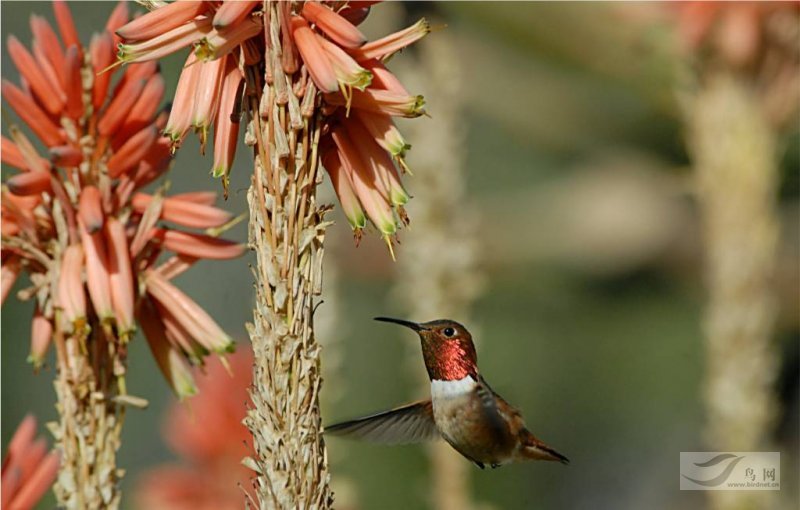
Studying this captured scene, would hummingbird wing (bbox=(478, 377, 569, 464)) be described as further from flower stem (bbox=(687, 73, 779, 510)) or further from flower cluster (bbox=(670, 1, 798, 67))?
flower cluster (bbox=(670, 1, 798, 67))

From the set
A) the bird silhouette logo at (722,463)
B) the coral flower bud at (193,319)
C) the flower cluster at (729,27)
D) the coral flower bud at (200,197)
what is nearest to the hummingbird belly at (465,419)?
the coral flower bud at (193,319)

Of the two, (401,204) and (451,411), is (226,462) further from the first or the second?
(401,204)

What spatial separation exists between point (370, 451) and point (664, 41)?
16.3ft

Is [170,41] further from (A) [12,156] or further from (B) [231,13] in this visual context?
(A) [12,156]

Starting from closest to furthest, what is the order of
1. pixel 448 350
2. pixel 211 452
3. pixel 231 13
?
pixel 231 13
pixel 448 350
pixel 211 452

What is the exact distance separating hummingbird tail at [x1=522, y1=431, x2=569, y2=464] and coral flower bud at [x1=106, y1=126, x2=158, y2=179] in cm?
135

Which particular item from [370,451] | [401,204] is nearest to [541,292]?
[370,451]

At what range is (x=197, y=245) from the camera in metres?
2.49

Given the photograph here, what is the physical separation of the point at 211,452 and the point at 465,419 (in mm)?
1477

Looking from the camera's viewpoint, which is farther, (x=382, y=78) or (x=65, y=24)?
(x=65, y=24)

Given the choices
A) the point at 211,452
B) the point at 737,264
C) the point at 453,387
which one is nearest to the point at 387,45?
the point at 453,387

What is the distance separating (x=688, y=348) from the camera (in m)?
11.0

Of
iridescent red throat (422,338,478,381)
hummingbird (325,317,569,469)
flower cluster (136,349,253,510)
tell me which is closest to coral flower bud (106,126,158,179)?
hummingbird (325,317,569,469)
